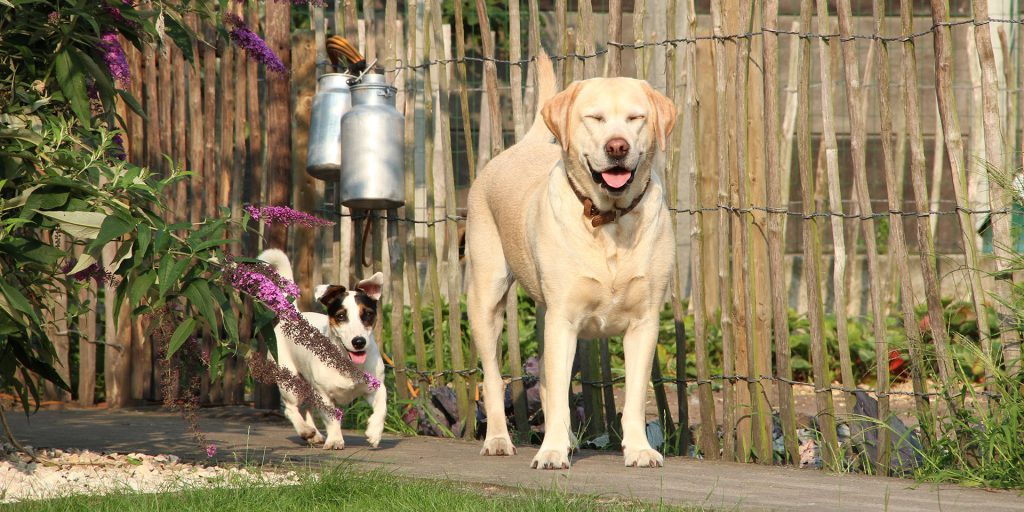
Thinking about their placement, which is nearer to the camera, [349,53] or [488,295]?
[488,295]

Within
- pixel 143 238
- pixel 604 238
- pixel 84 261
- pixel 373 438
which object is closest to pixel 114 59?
pixel 84 261

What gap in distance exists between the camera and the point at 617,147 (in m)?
4.44

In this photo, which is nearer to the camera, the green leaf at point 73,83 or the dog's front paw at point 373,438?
the green leaf at point 73,83

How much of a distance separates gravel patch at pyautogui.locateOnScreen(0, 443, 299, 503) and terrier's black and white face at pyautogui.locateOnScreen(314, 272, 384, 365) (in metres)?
1.18

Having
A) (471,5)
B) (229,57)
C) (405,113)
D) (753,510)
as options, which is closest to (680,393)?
(753,510)

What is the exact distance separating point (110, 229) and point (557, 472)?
1.84 m

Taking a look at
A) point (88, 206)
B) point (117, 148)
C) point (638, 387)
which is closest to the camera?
point (88, 206)

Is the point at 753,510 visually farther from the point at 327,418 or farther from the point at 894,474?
the point at 327,418

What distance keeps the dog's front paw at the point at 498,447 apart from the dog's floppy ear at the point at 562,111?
1.30 m

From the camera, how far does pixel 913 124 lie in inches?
178

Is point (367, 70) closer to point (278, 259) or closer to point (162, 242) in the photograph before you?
point (278, 259)

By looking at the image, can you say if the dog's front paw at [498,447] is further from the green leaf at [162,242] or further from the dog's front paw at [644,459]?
the green leaf at [162,242]

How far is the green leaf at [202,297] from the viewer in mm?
3426

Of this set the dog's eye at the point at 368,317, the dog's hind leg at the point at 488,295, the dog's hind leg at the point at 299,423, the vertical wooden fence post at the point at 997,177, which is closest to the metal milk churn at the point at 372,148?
the dog's eye at the point at 368,317
